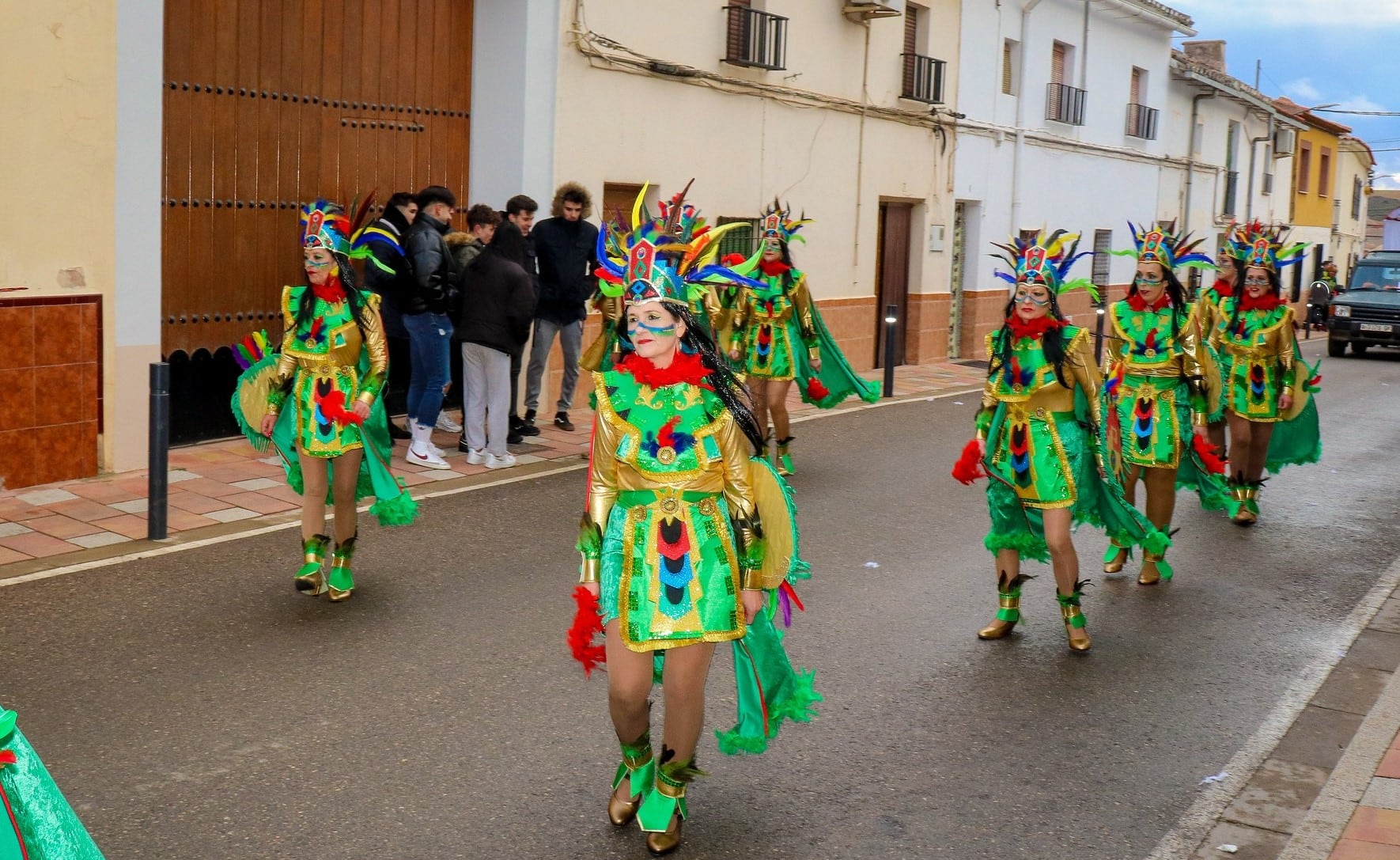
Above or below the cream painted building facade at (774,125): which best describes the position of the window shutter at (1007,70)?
above

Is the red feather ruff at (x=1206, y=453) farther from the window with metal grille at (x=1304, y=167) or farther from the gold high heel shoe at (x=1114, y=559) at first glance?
the window with metal grille at (x=1304, y=167)

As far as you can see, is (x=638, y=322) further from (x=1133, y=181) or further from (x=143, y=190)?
(x=1133, y=181)

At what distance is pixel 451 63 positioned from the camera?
13.6 meters

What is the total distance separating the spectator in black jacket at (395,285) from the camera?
36.5ft

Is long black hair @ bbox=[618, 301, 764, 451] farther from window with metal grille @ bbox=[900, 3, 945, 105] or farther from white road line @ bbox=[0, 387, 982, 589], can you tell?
window with metal grille @ bbox=[900, 3, 945, 105]

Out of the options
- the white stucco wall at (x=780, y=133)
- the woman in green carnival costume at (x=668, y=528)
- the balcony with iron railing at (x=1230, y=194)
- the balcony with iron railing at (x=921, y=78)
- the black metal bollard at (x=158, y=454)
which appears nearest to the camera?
the woman in green carnival costume at (x=668, y=528)

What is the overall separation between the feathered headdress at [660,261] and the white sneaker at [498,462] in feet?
20.9

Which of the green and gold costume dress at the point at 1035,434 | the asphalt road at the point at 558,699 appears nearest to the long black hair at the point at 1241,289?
the asphalt road at the point at 558,699

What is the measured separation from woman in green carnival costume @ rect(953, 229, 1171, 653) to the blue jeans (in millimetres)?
5256

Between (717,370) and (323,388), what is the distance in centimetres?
318

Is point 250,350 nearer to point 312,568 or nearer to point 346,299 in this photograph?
point 346,299

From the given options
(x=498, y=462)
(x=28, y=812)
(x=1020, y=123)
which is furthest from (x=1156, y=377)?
(x=1020, y=123)

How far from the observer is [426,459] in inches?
432

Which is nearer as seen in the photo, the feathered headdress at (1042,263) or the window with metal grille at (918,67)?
the feathered headdress at (1042,263)
